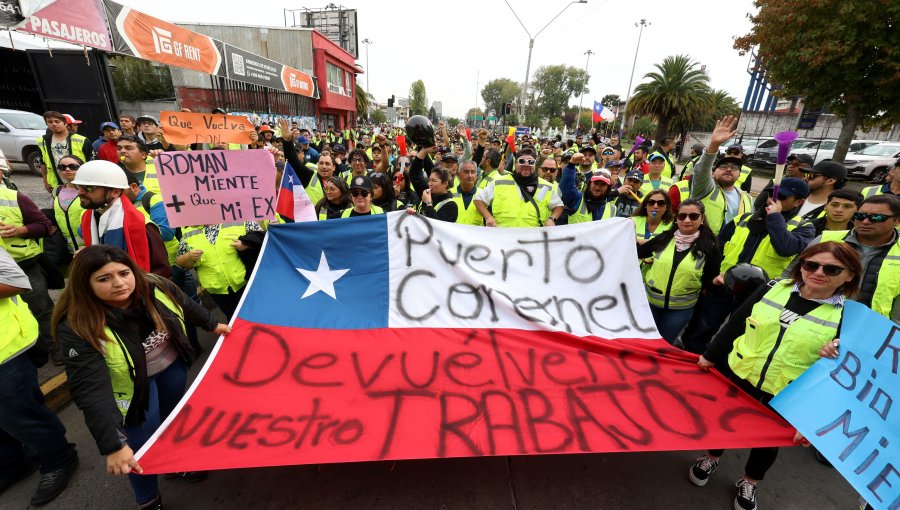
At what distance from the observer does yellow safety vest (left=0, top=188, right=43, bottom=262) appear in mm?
3139

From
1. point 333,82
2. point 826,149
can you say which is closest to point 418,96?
point 333,82

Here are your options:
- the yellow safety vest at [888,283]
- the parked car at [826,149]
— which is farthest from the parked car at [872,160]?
the yellow safety vest at [888,283]

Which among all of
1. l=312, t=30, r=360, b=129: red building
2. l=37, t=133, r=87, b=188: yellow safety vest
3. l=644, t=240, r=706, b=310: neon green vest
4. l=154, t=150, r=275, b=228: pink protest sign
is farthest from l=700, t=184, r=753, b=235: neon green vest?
l=312, t=30, r=360, b=129: red building

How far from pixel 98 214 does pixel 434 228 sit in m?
2.54

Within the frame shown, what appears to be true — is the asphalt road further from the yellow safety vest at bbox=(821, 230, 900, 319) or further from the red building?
the red building

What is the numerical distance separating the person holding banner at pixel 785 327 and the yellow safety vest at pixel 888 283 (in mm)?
667

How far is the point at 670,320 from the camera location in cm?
357

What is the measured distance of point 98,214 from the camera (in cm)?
297

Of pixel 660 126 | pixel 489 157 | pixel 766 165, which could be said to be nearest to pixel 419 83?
pixel 660 126

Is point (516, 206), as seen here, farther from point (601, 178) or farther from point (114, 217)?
point (114, 217)

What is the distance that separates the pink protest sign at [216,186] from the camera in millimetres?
3271

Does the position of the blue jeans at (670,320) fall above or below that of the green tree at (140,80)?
below

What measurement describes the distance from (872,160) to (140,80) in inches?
1730

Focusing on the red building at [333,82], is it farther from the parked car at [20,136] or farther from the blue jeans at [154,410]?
the blue jeans at [154,410]
